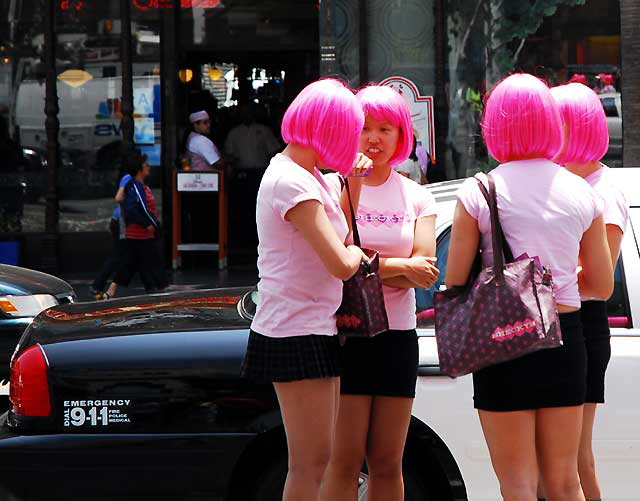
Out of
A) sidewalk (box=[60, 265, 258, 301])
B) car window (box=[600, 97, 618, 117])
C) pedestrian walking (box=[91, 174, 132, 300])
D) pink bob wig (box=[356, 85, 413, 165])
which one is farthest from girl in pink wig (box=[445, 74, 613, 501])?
car window (box=[600, 97, 618, 117])

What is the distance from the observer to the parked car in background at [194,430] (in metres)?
4.59

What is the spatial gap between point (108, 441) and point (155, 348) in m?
0.39

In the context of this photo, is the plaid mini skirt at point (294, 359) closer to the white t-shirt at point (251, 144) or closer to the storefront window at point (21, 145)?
the storefront window at point (21, 145)

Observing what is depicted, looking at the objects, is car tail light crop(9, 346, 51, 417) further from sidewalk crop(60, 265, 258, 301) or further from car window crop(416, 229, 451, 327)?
sidewalk crop(60, 265, 258, 301)

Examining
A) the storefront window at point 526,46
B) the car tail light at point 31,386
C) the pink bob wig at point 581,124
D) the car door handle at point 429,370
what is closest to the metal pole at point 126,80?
the storefront window at point 526,46

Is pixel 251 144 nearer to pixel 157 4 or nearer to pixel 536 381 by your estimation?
pixel 157 4

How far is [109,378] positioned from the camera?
4668 mm

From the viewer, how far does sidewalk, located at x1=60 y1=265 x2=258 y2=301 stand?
1266 centimetres

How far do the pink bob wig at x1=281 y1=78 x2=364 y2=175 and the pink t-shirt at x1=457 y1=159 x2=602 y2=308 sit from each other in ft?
1.33

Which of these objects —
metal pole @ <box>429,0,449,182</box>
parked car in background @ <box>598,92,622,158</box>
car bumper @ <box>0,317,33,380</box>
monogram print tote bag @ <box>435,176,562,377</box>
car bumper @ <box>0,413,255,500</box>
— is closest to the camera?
monogram print tote bag @ <box>435,176,562,377</box>

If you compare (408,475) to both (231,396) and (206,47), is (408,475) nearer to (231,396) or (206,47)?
(231,396)

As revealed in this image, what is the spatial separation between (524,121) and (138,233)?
781 centimetres

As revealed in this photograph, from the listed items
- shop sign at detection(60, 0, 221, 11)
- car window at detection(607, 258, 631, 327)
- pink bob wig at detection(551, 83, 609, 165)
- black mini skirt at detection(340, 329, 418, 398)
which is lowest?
black mini skirt at detection(340, 329, 418, 398)

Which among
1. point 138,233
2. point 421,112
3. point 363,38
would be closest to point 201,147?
point 363,38
